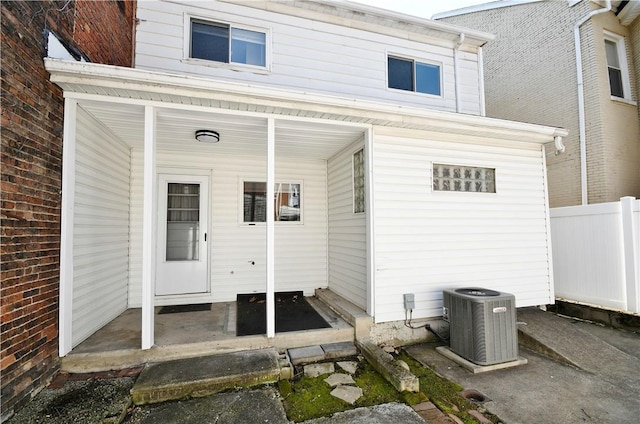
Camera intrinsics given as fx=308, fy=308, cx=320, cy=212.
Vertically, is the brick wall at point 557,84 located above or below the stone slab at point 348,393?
above

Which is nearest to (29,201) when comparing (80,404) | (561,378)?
(80,404)

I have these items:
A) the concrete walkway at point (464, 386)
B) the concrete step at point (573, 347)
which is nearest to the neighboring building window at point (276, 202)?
the concrete walkway at point (464, 386)

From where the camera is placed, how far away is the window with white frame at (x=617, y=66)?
7668mm

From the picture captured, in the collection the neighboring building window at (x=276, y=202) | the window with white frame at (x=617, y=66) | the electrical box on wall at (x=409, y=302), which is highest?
the window with white frame at (x=617, y=66)

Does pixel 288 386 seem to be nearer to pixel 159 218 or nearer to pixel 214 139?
pixel 214 139

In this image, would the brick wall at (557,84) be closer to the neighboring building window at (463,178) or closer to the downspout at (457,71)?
the downspout at (457,71)

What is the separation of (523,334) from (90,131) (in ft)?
20.8

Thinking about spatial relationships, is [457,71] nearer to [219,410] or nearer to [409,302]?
[409,302]

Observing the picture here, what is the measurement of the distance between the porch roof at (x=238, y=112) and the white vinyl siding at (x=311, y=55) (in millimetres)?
1024

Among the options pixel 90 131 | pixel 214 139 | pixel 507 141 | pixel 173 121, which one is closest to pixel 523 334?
pixel 507 141

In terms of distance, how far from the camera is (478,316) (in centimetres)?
367

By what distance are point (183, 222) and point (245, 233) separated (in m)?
1.10

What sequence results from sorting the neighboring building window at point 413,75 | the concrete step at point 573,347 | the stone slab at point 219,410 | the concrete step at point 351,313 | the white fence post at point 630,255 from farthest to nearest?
the neighboring building window at point 413,75, the white fence post at point 630,255, the concrete step at point 351,313, the concrete step at point 573,347, the stone slab at point 219,410

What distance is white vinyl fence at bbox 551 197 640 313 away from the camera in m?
4.96
